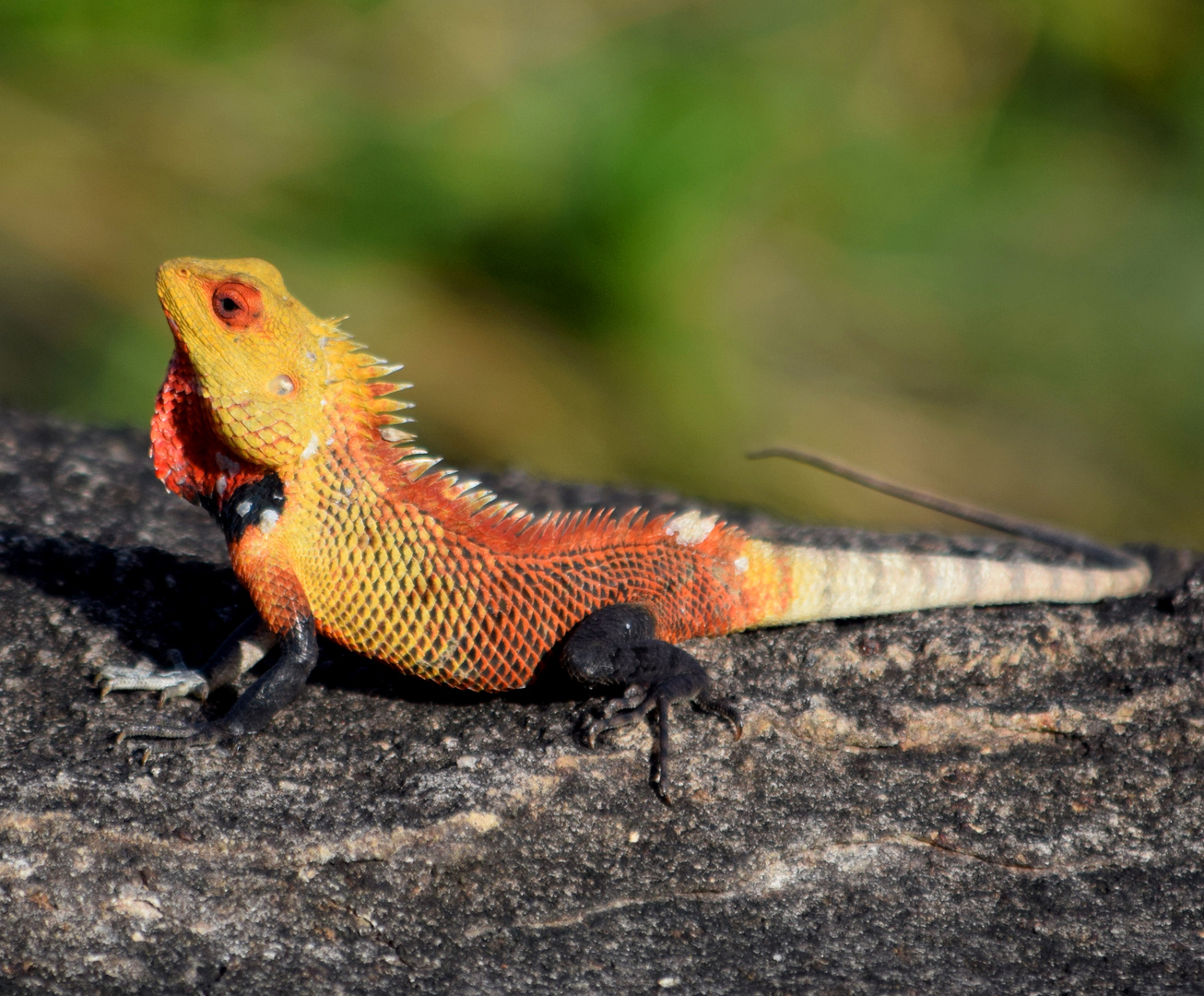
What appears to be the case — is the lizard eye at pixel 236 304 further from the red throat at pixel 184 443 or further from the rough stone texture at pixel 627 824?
the rough stone texture at pixel 627 824

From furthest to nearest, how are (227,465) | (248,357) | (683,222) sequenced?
(683,222), (227,465), (248,357)

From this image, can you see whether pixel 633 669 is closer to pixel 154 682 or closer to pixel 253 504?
pixel 253 504

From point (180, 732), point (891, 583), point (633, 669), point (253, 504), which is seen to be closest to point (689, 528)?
point (633, 669)

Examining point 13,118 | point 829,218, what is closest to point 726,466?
point 829,218

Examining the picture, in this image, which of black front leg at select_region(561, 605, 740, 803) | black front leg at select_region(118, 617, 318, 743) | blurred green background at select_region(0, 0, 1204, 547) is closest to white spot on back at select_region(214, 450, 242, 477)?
black front leg at select_region(118, 617, 318, 743)

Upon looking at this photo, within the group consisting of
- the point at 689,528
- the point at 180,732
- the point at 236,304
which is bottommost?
the point at 180,732

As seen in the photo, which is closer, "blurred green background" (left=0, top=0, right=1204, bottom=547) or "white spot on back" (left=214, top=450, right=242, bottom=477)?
"white spot on back" (left=214, top=450, right=242, bottom=477)

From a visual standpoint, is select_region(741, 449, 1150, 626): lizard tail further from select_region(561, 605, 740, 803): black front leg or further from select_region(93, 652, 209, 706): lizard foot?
select_region(93, 652, 209, 706): lizard foot

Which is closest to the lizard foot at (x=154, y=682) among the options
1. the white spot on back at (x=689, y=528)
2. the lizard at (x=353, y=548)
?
the lizard at (x=353, y=548)
